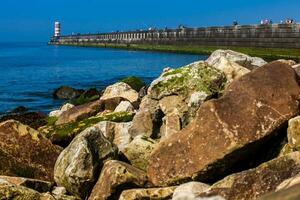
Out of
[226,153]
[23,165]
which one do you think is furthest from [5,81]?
[226,153]

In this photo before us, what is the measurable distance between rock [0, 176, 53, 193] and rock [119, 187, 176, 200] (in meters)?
1.72

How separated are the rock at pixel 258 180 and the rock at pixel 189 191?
0.81 ft

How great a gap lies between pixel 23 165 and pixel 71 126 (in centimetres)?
319

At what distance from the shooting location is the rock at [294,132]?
879cm

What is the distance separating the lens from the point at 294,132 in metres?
8.84

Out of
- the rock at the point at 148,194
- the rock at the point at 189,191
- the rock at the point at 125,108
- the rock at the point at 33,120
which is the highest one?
the rock at the point at 125,108

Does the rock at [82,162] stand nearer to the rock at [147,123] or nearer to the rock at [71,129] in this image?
the rock at [147,123]

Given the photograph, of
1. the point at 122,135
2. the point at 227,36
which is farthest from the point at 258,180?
the point at 227,36

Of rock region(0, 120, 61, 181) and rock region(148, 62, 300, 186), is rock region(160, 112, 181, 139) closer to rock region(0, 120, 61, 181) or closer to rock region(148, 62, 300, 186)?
rock region(148, 62, 300, 186)

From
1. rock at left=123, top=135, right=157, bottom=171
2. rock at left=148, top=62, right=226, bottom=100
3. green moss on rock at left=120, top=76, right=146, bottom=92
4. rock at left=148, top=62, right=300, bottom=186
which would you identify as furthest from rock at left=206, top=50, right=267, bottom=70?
green moss on rock at left=120, top=76, right=146, bottom=92

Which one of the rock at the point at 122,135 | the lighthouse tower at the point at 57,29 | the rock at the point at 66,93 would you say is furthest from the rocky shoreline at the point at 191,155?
the lighthouse tower at the point at 57,29

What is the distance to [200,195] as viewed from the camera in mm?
7754

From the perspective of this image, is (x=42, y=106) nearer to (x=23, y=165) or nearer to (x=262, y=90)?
(x=23, y=165)

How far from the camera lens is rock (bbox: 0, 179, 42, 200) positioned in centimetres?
913
